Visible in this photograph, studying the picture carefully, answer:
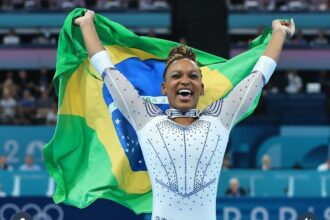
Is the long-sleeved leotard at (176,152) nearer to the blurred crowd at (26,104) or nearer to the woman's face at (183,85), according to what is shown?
the woman's face at (183,85)

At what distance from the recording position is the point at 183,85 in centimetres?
487

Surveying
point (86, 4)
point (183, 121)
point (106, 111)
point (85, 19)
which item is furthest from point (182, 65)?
point (86, 4)

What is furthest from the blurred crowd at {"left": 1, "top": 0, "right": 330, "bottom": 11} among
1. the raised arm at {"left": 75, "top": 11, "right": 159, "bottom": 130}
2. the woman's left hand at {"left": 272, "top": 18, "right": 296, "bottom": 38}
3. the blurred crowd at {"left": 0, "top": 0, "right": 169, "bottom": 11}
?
the raised arm at {"left": 75, "top": 11, "right": 159, "bottom": 130}

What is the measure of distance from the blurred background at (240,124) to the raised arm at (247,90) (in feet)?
19.9

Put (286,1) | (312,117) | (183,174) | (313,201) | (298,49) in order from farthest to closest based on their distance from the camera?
(286,1) → (298,49) → (312,117) → (313,201) → (183,174)

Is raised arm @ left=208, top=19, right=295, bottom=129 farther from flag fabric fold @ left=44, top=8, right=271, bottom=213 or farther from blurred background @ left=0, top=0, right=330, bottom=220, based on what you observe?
blurred background @ left=0, top=0, right=330, bottom=220

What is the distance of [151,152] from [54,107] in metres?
14.6

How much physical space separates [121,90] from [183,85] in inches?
14.3

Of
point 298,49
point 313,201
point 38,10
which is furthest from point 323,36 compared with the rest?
point 313,201

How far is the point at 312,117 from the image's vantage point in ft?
63.9

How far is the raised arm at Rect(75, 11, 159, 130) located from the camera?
5012 mm

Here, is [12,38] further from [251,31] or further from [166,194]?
[166,194]

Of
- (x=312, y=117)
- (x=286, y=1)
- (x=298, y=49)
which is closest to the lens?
(x=312, y=117)

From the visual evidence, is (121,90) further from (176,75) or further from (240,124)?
(240,124)
